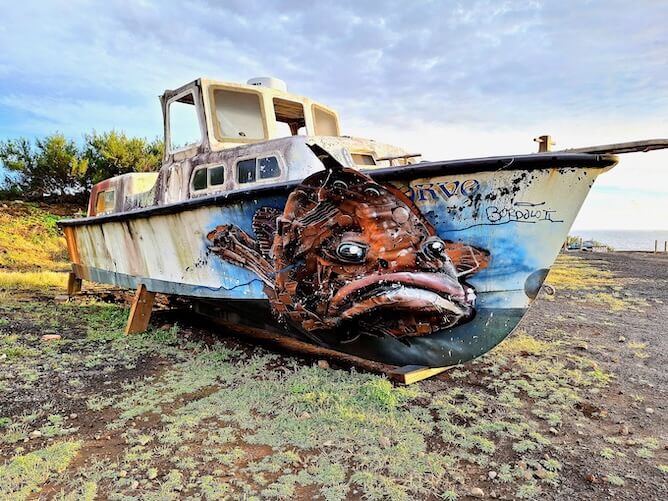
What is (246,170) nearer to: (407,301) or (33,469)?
(407,301)

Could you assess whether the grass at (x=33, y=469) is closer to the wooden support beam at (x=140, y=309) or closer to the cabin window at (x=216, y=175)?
the cabin window at (x=216, y=175)

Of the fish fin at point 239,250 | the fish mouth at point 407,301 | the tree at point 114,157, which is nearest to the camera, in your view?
the fish mouth at point 407,301

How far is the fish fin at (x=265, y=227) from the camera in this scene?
14.1ft

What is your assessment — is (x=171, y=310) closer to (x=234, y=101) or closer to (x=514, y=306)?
(x=234, y=101)

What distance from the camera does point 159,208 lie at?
5531 millimetres

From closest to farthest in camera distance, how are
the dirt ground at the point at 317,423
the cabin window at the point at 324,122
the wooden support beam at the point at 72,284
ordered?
the dirt ground at the point at 317,423, the cabin window at the point at 324,122, the wooden support beam at the point at 72,284

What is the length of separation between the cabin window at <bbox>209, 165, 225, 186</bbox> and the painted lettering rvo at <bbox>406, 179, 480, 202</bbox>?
→ 7.72 ft

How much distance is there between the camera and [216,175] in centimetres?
530

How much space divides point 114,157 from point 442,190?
21270 millimetres

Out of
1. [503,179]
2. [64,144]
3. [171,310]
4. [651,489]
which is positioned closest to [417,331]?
[503,179]

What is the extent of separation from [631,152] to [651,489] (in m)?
2.14

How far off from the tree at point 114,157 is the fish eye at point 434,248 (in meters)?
20.4

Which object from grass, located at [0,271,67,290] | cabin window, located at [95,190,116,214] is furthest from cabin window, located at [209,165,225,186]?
grass, located at [0,271,67,290]
